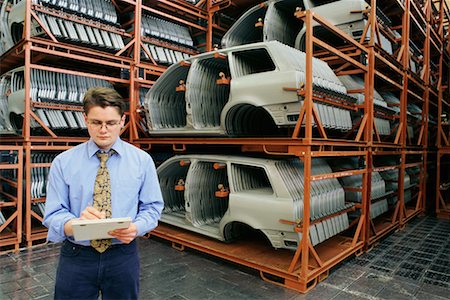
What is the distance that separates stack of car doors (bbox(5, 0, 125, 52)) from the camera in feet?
19.9

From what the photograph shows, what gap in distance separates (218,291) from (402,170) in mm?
5137

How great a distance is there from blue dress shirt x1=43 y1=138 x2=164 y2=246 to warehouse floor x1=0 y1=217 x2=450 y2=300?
6.97 ft

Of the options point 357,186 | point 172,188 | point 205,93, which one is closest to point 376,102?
point 357,186

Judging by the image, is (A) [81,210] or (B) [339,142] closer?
(A) [81,210]

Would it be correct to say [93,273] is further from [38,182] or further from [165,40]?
[165,40]

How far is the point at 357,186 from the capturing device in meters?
6.04

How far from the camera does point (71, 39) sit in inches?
248

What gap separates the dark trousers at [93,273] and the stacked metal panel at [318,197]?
103 inches

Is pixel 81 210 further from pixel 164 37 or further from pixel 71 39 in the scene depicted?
pixel 164 37

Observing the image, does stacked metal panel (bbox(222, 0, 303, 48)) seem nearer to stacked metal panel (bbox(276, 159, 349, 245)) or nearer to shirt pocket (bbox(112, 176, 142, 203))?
stacked metal panel (bbox(276, 159, 349, 245))

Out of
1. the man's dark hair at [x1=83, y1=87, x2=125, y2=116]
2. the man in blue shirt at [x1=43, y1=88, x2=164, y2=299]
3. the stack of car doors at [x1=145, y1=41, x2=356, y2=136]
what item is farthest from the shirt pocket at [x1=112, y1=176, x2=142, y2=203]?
the stack of car doors at [x1=145, y1=41, x2=356, y2=136]

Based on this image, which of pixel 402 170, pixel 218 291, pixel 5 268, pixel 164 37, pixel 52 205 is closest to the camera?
pixel 52 205

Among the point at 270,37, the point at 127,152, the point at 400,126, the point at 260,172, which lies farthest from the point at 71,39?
the point at 400,126

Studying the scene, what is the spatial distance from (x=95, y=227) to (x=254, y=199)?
9.72 ft
